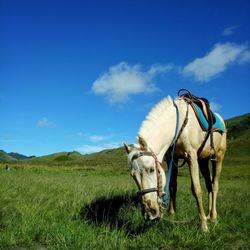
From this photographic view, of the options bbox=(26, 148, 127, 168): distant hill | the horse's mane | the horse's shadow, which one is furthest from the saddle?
bbox=(26, 148, 127, 168): distant hill

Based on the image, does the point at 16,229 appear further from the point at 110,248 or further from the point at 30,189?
the point at 30,189

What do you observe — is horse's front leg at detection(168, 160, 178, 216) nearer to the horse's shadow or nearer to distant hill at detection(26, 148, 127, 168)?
the horse's shadow

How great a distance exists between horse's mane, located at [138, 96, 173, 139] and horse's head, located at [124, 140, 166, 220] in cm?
56

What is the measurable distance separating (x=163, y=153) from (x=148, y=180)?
93 centimetres

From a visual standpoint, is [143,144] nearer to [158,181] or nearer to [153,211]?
[158,181]

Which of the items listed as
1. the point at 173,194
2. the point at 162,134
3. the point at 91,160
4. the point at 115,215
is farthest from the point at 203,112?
the point at 91,160

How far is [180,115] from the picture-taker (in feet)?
21.7

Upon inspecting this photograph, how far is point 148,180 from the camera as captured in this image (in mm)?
5195

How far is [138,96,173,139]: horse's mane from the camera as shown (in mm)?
5902

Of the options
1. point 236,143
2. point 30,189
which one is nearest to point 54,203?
point 30,189

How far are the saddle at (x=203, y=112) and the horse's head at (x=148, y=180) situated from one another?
2195 millimetres

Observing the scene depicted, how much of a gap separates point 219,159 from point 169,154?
2.08m

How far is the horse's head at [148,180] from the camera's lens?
5.10m

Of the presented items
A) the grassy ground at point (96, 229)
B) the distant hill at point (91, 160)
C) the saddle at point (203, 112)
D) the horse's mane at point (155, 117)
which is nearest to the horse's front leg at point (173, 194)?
the grassy ground at point (96, 229)
